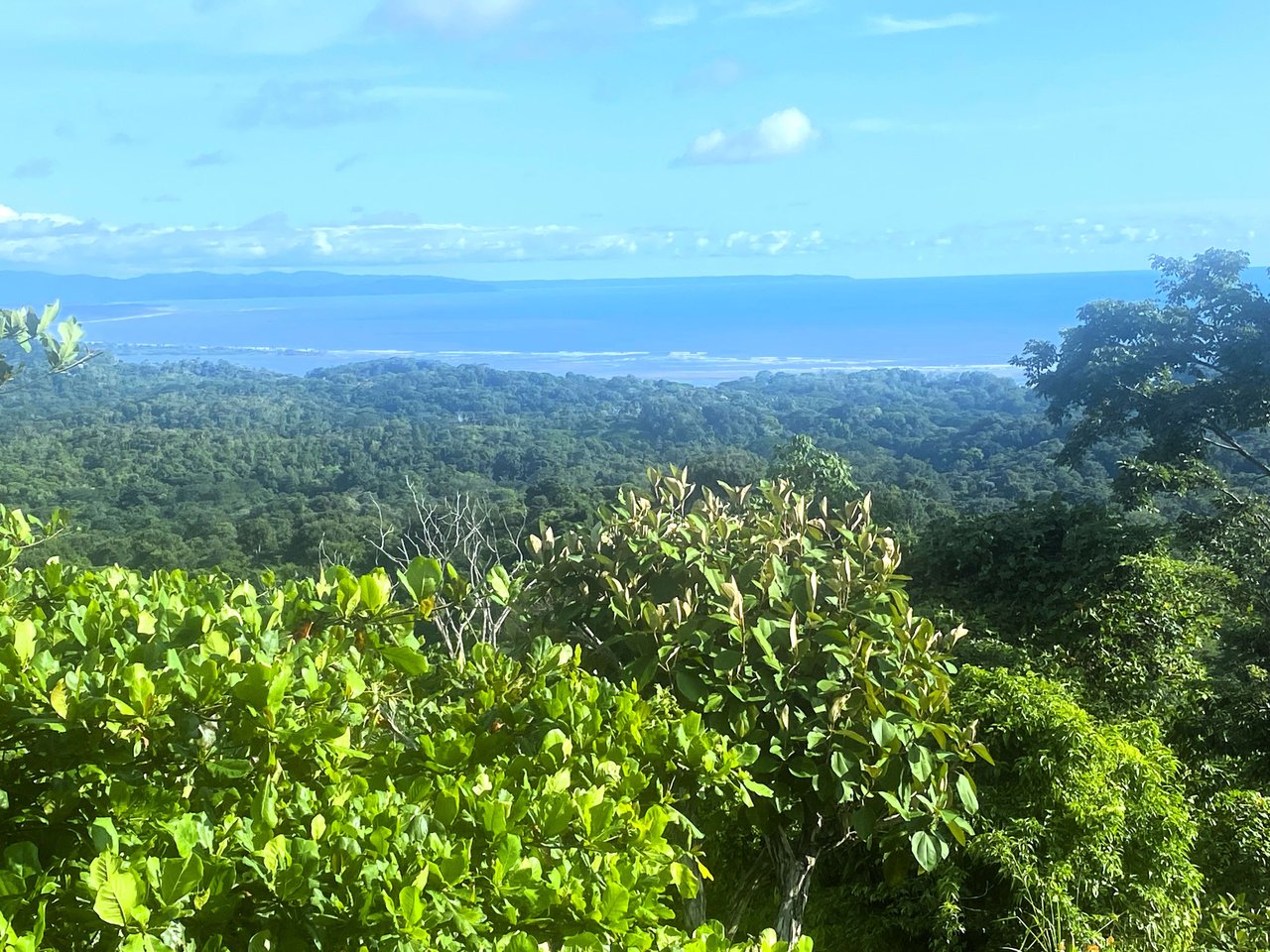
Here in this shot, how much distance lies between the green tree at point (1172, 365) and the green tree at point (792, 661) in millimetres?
6973

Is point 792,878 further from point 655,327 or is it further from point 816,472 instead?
point 655,327

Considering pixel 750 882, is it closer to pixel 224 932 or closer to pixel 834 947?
pixel 834 947

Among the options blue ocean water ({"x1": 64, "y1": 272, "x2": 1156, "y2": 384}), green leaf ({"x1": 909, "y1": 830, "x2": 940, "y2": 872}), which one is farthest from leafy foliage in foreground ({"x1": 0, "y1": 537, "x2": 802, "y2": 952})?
blue ocean water ({"x1": 64, "y1": 272, "x2": 1156, "y2": 384})

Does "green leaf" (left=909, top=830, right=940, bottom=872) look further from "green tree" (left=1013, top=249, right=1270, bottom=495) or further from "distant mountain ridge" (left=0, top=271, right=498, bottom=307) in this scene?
"distant mountain ridge" (left=0, top=271, right=498, bottom=307)

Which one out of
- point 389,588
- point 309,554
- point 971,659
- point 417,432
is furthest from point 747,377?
point 389,588

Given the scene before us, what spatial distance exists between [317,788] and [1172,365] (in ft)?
32.3

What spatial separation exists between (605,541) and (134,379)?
56.9 meters

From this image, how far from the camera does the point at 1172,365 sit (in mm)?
9523

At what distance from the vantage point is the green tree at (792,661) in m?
2.21

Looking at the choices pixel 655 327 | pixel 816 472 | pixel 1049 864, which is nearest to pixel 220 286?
pixel 655 327

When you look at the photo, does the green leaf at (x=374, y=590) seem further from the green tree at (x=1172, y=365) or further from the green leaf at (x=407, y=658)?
the green tree at (x=1172, y=365)

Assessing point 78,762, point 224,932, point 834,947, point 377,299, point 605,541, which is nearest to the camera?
point 224,932

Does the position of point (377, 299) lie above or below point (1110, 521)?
above

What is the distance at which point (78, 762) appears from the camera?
1491 mm
